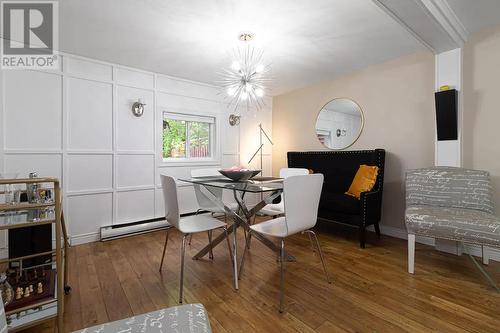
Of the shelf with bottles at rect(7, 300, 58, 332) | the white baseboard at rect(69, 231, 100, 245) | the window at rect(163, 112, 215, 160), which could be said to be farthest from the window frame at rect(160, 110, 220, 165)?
the shelf with bottles at rect(7, 300, 58, 332)

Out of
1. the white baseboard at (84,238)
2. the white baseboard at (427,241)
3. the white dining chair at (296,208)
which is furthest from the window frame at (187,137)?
the white baseboard at (427,241)

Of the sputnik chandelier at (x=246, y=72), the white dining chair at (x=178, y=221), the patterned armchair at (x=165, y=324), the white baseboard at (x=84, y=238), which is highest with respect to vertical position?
the sputnik chandelier at (x=246, y=72)

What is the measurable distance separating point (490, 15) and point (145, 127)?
13.3 feet

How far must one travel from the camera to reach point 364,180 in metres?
3.04

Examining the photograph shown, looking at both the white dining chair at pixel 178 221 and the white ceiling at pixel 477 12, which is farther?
the white ceiling at pixel 477 12

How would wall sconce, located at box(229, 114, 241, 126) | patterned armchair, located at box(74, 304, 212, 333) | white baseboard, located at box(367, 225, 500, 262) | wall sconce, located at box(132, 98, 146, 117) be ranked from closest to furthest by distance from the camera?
patterned armchair, located at box(74, 304, 212, 333) < white baseboard, located at box(367, 225, 500, 262) < wall sconce, located at box(132, 98, 146, 117) < wall sconce, located at box(229, 114, 241, 126)

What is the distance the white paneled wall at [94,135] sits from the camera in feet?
8.73

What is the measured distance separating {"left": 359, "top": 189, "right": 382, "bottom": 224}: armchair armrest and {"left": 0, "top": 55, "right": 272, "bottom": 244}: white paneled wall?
100 inches

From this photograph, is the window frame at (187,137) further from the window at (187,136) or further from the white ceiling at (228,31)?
the white ceiling at (228,31)

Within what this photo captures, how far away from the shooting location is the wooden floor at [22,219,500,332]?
5.11 feet

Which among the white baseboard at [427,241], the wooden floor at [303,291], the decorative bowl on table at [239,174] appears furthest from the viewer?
the white baseboard at [427,241]

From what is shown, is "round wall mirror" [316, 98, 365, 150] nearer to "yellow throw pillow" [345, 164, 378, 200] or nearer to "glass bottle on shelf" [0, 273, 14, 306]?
"yellow throw pillow" [345, 164, 378, 200]

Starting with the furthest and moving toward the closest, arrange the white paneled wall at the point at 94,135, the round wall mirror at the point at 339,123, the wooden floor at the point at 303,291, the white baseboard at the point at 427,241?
the round wall mirror at the point at 339,123 < the white paneled wall at the point at 94,135 < the white baseboard at the point at 427,241 < the wooden floor at the point at 303,291

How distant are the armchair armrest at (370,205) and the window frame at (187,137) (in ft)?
7.99
